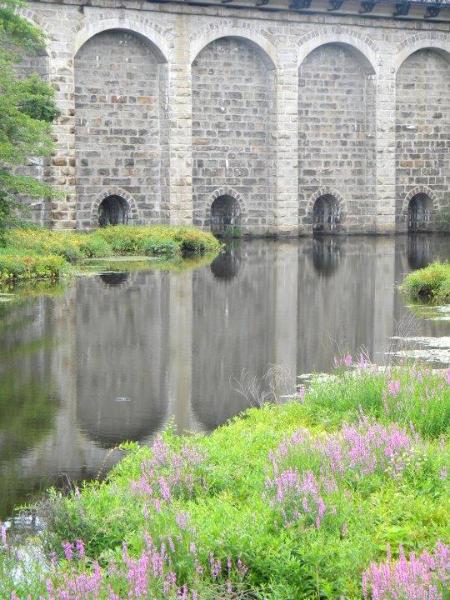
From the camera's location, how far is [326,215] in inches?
1753

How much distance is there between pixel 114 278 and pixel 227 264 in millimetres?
5092

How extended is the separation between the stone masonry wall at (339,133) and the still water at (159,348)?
14.8 metres

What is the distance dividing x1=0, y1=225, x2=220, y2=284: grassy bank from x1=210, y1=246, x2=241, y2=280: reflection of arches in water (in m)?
0.79

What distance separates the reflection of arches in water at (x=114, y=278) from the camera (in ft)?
82.1

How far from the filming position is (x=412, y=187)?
45.0m

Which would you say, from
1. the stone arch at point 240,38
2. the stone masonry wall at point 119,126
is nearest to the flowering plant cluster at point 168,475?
the stone masonry wall at point 119,126

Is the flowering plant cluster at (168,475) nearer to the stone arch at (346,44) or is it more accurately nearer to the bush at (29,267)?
the bush at (29,267)

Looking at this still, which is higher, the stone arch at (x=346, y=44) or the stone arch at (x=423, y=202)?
the stone arch at (x=346, y=44)

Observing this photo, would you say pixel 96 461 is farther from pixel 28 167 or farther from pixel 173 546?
pixel 28 167

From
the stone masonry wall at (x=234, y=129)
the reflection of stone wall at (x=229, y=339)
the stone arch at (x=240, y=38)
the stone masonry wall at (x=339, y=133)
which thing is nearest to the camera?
the reflection of stone wall at (x=229, y=339)

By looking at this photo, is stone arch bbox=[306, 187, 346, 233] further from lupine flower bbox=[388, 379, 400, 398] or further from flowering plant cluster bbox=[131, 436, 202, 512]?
flowering plant cluster bbox=[131, 436, 202, 512]

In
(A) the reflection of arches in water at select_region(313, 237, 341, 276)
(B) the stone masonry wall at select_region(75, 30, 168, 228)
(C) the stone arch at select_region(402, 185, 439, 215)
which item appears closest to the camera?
(A) the reflection of arches in water at select_region(313, 237, 341, 276)

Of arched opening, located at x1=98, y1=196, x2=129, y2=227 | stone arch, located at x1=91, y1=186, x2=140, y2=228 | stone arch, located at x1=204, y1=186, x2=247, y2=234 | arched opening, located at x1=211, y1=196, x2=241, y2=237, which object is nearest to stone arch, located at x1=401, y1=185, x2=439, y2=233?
stone arch, located at x1=204, y1=186, x2=247, y2=234

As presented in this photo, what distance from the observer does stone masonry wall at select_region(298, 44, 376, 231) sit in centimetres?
4256
